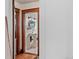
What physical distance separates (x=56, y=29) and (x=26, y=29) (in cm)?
334

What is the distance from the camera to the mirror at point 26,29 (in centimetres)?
451

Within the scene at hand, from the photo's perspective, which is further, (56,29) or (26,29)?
(26,29)

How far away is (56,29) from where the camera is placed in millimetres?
1600

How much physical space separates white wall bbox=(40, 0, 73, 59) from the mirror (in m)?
2.81

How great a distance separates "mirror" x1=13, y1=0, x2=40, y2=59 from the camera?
451cm

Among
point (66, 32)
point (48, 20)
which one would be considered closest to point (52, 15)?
point (48, 20)

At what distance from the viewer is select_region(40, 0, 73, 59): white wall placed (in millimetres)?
1521

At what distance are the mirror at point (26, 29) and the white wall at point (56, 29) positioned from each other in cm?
281

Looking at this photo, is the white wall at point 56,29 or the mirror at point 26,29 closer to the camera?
the white wall at point 56,29

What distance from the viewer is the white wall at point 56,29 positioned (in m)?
1.52

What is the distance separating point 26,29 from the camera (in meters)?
4.83

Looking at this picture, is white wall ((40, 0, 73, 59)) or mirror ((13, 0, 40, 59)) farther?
mirror ((13, 0, 40, 59))
